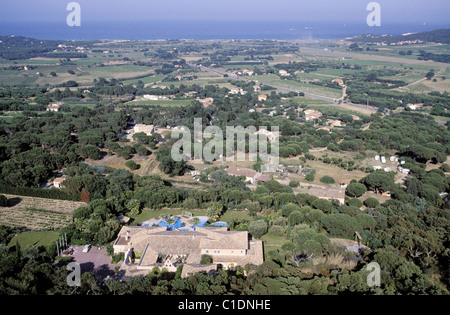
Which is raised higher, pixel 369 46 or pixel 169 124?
pixel 369 46

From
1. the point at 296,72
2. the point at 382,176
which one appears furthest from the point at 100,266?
the point at 296,72

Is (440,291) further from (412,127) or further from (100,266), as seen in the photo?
(412,127)

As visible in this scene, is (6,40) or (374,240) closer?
(374,240)

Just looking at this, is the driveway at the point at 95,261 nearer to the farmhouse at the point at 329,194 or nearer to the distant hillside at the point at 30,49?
the farmhouse at the point at 329,194

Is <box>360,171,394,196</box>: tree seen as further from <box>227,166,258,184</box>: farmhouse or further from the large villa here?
the large villa

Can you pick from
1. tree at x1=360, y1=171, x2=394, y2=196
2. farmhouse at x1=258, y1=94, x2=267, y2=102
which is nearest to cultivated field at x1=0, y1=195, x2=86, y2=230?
tree at x1=360, y1=171, x2=394, y2=196

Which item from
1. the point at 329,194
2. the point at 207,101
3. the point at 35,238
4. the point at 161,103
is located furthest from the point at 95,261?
the point at 207,101

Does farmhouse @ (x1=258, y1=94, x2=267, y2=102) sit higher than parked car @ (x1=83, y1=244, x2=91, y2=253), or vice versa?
farmhouse @ (x1=258, y1=94, x2=267, y2=102)

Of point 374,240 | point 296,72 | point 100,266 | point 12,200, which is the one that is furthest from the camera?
point 296,72
